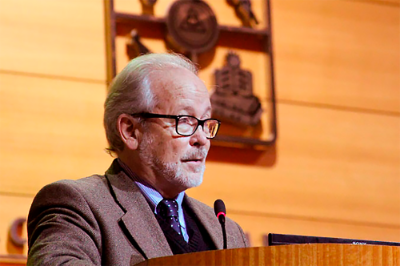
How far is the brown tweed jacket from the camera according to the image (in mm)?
1993

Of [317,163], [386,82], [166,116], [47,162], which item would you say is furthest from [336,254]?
[386,82]

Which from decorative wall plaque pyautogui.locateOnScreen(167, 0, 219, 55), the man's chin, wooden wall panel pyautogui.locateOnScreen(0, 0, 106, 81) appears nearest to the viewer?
the man's chin

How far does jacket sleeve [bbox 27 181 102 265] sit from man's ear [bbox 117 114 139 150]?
0.32 meters

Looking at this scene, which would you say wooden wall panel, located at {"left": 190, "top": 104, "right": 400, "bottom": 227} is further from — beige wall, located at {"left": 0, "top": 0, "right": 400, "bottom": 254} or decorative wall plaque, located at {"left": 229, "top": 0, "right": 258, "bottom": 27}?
decorative wall plaque, located at {"left": 229, "top": 0, "right": 258, "bottom": 27}

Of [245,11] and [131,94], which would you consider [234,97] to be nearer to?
[245,11]

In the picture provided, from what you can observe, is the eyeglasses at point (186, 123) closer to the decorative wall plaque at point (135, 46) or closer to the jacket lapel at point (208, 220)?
the jacket lapel at point (208, 220)

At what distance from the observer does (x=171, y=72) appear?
2531 millimetres

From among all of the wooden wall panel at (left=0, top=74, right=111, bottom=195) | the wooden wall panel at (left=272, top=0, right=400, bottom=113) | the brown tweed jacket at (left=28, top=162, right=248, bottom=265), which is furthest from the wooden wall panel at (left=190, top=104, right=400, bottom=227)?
the brown tweed jacket at (left=28, top=162, right=248, bottom=265)

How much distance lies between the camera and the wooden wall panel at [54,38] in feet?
12.1

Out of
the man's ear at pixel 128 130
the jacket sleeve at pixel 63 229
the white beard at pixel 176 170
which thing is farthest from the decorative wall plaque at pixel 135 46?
the jacket sleeve at pixel 63 229

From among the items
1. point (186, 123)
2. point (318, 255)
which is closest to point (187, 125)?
point (186, 123)

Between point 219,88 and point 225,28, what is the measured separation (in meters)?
0.35

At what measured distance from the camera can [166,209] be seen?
236 centimetres

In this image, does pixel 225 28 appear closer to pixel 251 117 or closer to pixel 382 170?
pixel 251 117
